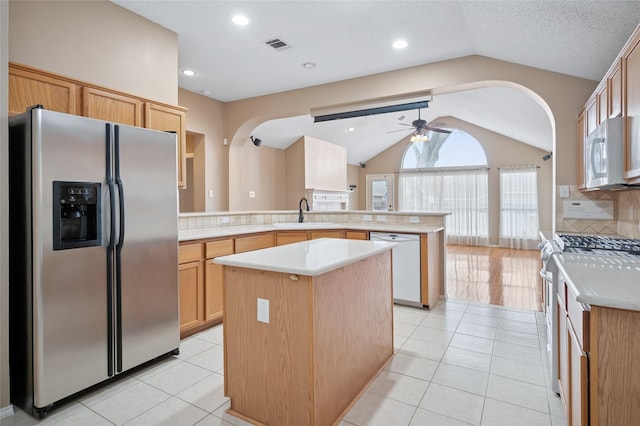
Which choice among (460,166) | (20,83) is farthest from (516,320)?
(460,166)

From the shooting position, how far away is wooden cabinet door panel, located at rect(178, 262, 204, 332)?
111 inches

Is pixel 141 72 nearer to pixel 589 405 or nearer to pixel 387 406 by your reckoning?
pixel 387 406

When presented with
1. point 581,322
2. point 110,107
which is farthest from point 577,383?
point 110,107

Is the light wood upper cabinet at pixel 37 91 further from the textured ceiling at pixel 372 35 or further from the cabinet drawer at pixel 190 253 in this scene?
the cabinet drawer at pixel 190 253

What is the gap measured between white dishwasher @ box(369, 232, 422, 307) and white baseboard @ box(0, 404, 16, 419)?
10.2 feet

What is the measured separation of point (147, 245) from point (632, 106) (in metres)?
2.95

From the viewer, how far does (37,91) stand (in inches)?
90.4

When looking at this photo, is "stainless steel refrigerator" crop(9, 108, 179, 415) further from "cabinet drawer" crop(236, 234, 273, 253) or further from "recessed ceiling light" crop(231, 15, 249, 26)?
"recessed ceiling light" crop(231, 15, 249, 26)

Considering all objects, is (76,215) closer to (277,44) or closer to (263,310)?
(263,310)

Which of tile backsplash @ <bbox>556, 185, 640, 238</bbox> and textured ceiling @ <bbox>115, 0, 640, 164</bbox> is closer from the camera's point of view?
textured ceiling @ <bbox>115, 0, 640, 164</bbox>

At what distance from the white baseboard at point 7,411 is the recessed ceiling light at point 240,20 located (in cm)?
310

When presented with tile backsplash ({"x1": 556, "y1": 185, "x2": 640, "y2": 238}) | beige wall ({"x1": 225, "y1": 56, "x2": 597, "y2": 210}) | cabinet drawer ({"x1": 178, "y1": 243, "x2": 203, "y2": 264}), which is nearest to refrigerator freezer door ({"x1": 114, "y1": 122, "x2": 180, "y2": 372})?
cabinet drawer ({"x1": 178, "y1": 243, "x2": 203, "y2": 264})

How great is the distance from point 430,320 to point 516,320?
832mm

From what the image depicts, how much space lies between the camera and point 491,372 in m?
2.31
